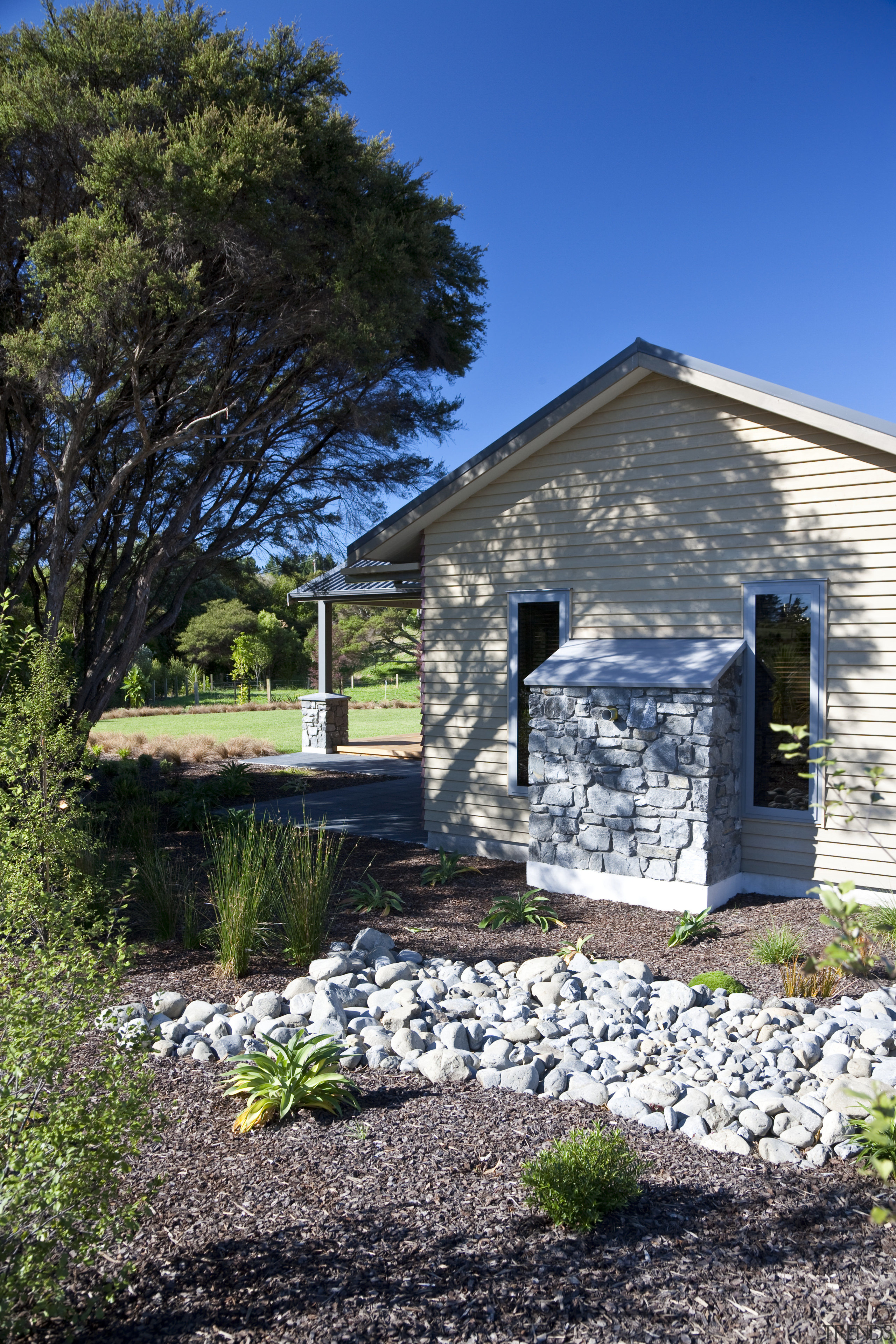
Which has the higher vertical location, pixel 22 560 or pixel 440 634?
pixel 22 560

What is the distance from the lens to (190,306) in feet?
25.2

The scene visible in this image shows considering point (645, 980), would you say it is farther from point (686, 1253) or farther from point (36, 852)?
point (36, 852)

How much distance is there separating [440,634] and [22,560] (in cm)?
573

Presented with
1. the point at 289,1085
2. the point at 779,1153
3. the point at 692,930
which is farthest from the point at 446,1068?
the point at 692,930

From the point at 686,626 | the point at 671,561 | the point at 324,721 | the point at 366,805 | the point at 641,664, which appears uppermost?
the point at 671,561

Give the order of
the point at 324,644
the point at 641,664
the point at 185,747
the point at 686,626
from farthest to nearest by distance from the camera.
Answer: the point at 185,747, the point at 324,644, the point at 686,626, the point at 641,664

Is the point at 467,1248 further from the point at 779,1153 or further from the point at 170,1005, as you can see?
the point at 170,1005

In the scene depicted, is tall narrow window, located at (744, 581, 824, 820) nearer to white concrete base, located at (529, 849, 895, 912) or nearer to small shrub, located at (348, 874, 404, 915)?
white concrete base, located at (529, 849, 895, 912)

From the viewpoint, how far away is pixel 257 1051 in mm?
3814

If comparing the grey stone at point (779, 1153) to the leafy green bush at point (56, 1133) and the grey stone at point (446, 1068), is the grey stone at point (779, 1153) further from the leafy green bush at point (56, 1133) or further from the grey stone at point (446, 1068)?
the leafy green bush at point (56, 1133)

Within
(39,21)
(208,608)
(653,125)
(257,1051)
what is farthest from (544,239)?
(208,608)

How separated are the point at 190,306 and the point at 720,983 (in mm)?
6922

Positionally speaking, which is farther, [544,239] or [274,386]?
[544,239]

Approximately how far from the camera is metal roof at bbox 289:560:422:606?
13.2 m
